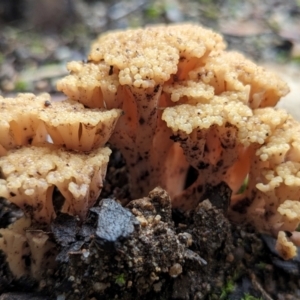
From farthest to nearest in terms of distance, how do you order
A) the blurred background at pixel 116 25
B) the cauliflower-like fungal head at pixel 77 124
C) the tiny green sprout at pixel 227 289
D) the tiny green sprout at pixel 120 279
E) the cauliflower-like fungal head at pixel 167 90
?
Answer: the blurred background at pixel 116 25
the tiny green sprout at pixel 227 289
the cauliflower-like fungal head at pixel 167 90
the cauliflower-like fungal head at pixel 77 124
the tiny green sprout at pixel 120 279

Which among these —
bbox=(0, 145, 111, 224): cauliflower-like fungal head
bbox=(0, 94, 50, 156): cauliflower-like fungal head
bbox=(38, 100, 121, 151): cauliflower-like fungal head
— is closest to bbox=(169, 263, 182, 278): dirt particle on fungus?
bbox=(0, 145, 111, 224): cauliflower-like fungal head

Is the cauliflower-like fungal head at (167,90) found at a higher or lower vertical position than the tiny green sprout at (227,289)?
higher

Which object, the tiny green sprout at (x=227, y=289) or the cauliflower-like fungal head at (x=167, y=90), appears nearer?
the cauliflower-like fungal head at (x=167, y=90)

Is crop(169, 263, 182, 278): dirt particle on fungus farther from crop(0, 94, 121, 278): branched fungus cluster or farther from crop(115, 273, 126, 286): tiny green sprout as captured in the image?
crop(0, 94, 121, 278): branched fungus cluster

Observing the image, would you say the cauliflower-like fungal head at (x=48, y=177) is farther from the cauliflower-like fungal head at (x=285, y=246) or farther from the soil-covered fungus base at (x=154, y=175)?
the cauliflower-like fungal head at (x=285, y=246)

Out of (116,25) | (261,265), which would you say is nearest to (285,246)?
(261,265)

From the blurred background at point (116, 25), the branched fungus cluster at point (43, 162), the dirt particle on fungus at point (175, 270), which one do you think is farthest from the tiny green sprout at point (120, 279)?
the blurred background at point (116, 25)
